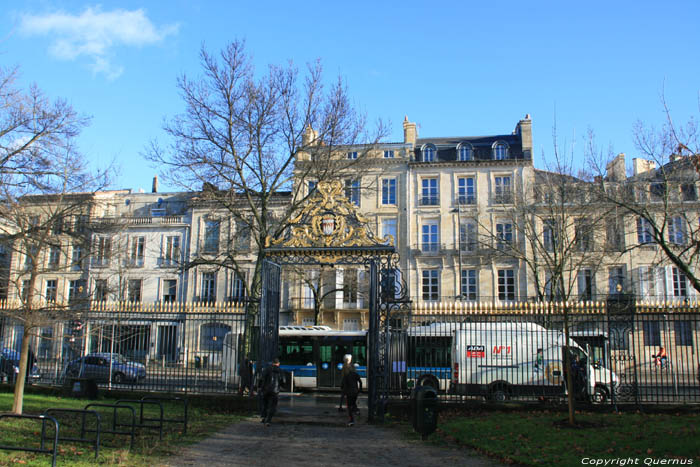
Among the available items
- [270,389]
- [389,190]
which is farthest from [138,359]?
[389,190]

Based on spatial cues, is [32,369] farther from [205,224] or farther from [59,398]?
[205,224]

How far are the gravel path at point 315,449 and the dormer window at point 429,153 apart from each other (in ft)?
102

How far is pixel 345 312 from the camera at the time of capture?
Result: 1570 inches

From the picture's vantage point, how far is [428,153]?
42.4m

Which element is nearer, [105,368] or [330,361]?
[105,368]

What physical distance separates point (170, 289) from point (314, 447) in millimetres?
33560

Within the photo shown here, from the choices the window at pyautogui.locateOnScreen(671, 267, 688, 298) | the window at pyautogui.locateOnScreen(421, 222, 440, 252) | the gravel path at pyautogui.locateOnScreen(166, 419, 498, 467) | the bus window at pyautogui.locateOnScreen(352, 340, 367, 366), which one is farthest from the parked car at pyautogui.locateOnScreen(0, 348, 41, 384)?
the window at pyautogui.locateOnScreen(671, 267, 688, 298)

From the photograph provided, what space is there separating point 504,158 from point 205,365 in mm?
30207

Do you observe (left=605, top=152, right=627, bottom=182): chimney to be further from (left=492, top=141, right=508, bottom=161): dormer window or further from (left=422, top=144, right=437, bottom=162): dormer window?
(left=422, top=144, right=437, bottom=162): dormer window

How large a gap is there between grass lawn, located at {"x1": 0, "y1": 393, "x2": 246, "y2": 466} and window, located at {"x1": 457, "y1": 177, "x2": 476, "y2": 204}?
28.9 meters

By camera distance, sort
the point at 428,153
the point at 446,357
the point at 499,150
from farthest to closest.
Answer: the point at 428,153 < the point at 499,150 < the point at 446,357

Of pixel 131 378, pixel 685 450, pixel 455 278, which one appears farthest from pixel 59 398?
pixel 455 278

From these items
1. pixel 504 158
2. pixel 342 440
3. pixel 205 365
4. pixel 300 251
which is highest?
pixel 504 158

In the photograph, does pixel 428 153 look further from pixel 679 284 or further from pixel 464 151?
pixel 679 284
